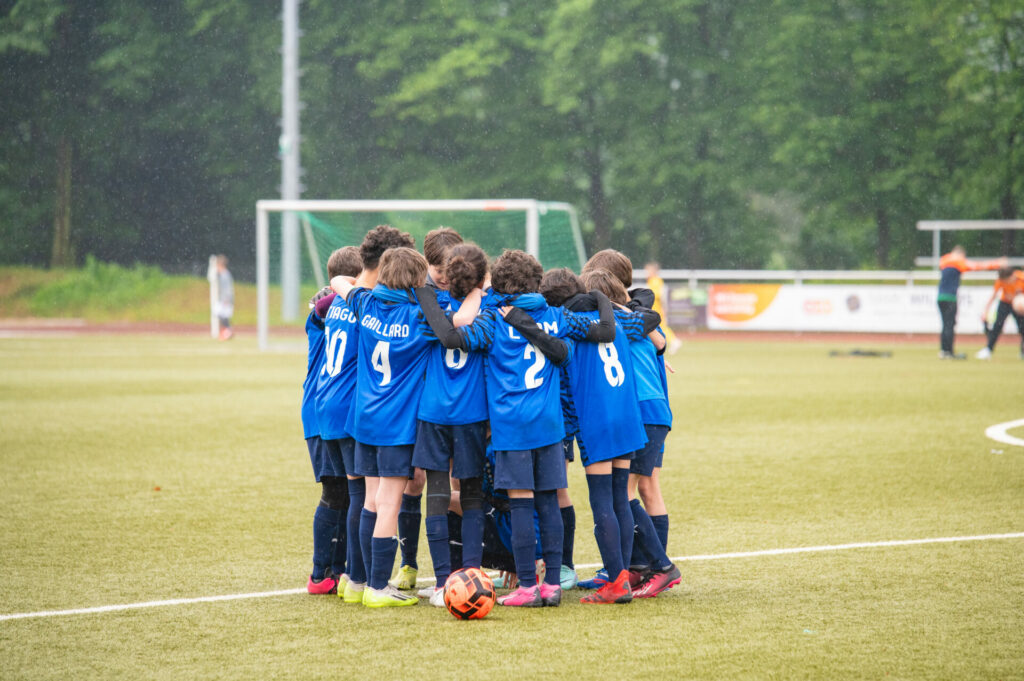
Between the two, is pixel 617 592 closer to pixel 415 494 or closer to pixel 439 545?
pixel 439 545

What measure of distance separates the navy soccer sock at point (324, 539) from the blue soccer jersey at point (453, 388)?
840 mm

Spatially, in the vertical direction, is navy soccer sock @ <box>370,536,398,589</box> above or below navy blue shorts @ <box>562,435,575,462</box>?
below

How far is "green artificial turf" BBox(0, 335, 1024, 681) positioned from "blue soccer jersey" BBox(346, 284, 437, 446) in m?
0.82

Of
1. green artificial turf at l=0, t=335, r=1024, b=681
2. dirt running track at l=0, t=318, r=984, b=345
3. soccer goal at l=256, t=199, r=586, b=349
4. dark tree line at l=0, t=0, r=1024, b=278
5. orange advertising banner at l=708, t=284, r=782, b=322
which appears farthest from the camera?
dark tree line at l=0, t=0, r=1024, b=278

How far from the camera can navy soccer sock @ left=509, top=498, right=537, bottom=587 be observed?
522cm

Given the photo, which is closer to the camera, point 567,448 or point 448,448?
point 448,448

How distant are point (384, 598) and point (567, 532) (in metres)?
0.97

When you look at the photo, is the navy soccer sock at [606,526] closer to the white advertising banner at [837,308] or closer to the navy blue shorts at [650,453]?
the navy blue shorts at [650,453]

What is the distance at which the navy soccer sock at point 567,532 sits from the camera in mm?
5664

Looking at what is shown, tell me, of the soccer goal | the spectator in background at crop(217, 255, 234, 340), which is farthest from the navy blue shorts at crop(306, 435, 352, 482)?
the spectator in background at crop(217, 255, 234, 340)

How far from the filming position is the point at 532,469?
5.21 m

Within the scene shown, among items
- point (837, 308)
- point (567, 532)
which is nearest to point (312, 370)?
point (567, 532)

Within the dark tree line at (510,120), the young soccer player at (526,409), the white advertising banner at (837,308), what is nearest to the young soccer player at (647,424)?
the young soccer player at (526,409)

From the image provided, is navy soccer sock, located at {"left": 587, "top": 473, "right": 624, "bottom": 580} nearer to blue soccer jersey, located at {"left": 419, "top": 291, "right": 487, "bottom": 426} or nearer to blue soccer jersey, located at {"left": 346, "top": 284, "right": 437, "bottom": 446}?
blue soccer jersey, located at {"left": 419, "top": 291, "right": 487, "bottom": 426}
